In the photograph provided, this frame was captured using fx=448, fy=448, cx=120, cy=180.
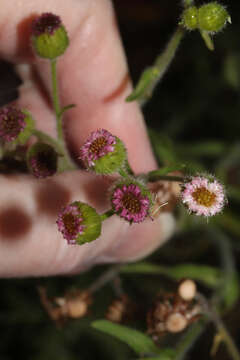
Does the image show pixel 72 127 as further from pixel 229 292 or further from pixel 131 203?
pixel 229 292

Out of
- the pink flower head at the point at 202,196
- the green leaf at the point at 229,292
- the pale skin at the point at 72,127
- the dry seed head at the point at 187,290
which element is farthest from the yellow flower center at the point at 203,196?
the green leaf at the point at 229,292

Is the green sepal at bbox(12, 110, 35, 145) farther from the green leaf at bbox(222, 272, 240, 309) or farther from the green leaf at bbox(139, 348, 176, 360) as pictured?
the green leaf at bbox(222, 272, 240, 309)

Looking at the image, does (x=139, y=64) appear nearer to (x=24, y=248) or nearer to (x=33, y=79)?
(x=33, y=79)

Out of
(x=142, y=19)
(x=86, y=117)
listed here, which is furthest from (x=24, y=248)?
(x=142, y=19)

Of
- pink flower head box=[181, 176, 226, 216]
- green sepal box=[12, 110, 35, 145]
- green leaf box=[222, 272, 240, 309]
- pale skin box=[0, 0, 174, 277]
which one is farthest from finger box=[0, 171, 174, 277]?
green leaf box=[222, 272, 240, 309]

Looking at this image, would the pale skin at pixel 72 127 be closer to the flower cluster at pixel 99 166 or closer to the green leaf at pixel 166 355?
the flower cluster at pixel 99 166

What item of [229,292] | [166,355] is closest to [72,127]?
[166,355]
